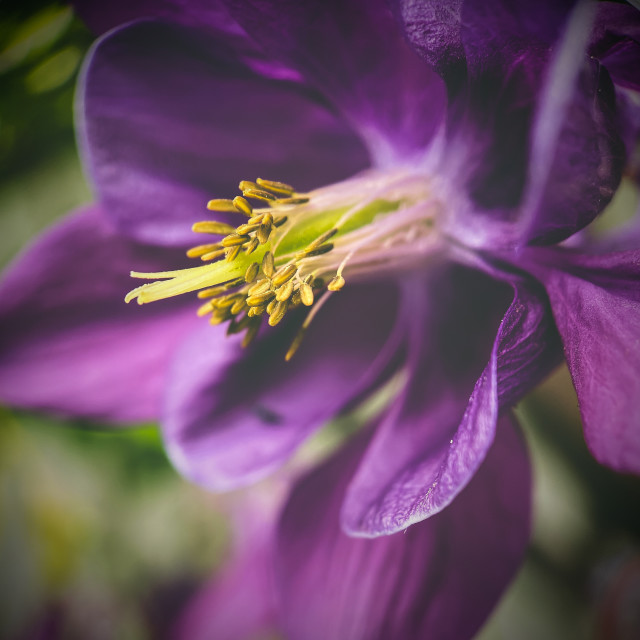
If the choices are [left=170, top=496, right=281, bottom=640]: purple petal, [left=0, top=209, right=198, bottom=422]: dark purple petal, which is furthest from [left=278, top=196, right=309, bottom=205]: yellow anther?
[left=170, top=496, right=281, bottom=640]: purple petal

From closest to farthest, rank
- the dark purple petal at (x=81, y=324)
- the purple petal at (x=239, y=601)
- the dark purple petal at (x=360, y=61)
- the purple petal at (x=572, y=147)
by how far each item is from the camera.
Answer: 1. the purple petal at (x=572, y=147)
2. the dark purple petal at (x=360, y=61)
3. the dark purple petal at (x=81, y=324)
4. the purple petal at (x=239, y=601)

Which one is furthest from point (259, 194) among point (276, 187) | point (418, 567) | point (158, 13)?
point (418, 567)

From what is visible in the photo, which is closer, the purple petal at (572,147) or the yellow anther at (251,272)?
the purple petal at (572,147)

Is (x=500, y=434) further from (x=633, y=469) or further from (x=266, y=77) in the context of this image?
(x=266, y=77)

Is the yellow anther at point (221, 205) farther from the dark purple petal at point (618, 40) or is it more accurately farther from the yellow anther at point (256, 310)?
the dark purple petal at point (618, 40)

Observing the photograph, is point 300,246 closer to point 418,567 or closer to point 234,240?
point 234,240

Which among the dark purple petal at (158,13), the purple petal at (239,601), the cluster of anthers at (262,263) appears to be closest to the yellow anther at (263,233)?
the cluster of anthers at (262,263)

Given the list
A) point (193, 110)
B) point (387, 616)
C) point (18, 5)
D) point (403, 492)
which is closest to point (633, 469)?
point (403, 492)

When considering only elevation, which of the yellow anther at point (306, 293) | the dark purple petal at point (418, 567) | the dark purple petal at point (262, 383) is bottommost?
the dark purple petal at point (418, 567)
